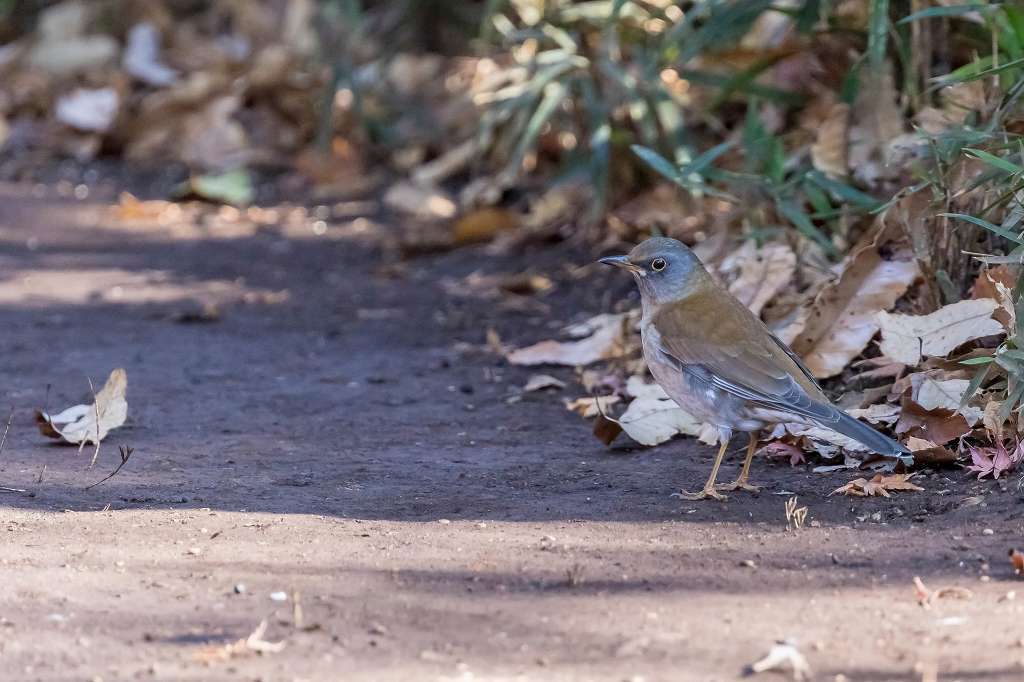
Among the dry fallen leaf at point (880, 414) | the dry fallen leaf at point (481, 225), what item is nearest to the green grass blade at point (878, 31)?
the dry fallen leaf at point (880, 414)

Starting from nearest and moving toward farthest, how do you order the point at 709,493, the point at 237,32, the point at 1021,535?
the point at 1021,535 < the point at 709,493 < the point at 237,32

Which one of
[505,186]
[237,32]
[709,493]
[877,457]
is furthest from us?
[237,32]

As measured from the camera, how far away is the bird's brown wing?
4492 millimetres

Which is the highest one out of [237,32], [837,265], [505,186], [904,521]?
[904,521]

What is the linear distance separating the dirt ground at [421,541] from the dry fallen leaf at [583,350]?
19cm

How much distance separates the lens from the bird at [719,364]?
175 inches

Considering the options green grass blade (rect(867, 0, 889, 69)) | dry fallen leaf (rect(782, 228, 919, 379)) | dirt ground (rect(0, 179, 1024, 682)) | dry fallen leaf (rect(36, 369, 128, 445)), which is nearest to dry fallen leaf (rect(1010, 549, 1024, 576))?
dirt ground (rect(0, 179, 1024, 682))

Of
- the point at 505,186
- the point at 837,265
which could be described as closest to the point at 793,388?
the point at 837,265

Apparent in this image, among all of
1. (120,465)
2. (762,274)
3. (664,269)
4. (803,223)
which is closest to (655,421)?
(664,269)

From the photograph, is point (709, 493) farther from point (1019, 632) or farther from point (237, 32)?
point (237, 32)

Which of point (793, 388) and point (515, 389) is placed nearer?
point (793, 388)

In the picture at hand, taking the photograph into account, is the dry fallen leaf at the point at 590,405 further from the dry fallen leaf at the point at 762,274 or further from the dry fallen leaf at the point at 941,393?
the dry fallen leaf at the point at 941,393

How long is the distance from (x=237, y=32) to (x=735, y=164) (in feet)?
26.0

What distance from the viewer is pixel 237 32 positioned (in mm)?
14273
